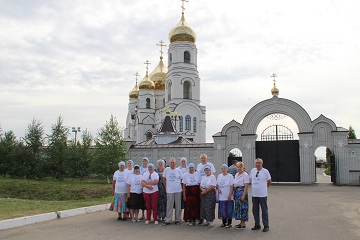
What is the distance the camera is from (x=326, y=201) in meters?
13.1

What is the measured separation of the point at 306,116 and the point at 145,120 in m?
30.0

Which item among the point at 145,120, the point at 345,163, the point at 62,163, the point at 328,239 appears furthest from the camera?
the point at 145,120

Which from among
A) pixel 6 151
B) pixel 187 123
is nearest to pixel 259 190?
pixel 6 151

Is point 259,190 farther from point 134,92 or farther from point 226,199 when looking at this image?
point 134,92

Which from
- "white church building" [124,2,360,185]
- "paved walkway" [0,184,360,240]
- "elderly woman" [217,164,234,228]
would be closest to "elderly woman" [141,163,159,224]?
"paved walkway" [0,184,360,240]

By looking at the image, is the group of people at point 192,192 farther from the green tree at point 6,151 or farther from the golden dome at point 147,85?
the golden dome at point 147,85

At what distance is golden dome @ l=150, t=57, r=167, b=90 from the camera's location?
52412mm

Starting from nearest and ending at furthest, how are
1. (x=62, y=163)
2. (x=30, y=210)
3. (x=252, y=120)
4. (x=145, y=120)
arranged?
(x=30, y=210) < (x=252, y=120) < (x=62, y=163) < (x=145, y=120)

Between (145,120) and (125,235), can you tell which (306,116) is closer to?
(125,235)

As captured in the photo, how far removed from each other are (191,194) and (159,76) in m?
45.4

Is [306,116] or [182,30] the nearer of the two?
[306,116]

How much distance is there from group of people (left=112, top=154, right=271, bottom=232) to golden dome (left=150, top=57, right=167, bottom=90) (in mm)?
43408

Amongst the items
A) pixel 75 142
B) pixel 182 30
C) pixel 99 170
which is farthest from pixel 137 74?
pixel 99 170

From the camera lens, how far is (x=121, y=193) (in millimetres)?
9156
